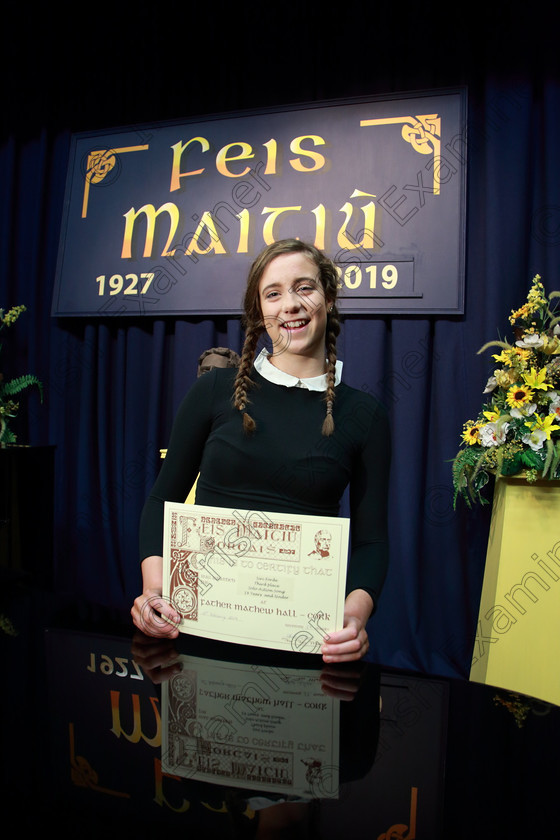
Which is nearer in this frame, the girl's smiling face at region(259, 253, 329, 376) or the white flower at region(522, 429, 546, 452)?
the girl's smiling face at region(259, 253, 329, 376)

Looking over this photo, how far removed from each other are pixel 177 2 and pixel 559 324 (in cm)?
276

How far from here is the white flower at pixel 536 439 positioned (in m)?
2.17

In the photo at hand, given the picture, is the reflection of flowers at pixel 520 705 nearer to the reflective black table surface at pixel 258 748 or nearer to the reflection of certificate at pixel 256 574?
the reflective black table surface at pixel 258 748

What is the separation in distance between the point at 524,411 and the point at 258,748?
194cm

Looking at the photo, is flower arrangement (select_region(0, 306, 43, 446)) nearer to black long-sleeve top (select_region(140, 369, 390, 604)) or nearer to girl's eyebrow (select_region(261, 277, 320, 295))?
black long-sleeve top (select_region(140, 369, 390, 604))

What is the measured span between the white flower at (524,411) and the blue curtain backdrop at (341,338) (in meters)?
0.57

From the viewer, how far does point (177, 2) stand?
11.0ft

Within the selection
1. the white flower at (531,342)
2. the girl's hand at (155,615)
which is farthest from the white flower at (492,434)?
the girl's hand at (155,615)

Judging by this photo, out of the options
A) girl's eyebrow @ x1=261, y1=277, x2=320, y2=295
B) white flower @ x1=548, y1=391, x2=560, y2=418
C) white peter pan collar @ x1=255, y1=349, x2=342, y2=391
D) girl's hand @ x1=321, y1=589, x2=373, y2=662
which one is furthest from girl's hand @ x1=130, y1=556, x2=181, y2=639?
white flower @ x1=548, y1=391, x2=560, y2=418

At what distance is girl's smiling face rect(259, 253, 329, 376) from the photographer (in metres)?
1.03

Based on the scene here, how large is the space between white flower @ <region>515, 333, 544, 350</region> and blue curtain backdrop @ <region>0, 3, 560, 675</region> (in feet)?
1.70

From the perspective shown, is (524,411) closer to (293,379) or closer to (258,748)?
(293,379)

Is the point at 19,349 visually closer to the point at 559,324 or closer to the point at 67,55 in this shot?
the point at 67,55

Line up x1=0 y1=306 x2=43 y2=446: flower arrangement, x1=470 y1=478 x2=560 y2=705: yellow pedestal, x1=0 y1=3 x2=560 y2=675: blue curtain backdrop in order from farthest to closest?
Answer: x1=0 y1=306 x2=43 y2=446: flower arrangement, x1=0 y1=3 x2=560 y2=675: blue curtain backdrop, x1=470 y1=478 x2=560 y2=705: yellow pedestal
